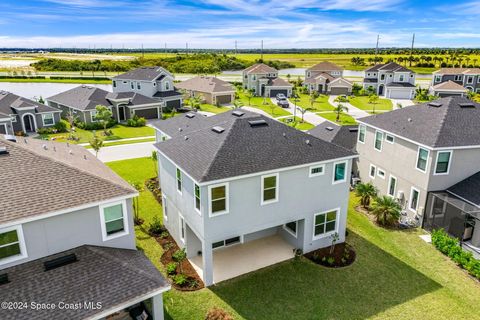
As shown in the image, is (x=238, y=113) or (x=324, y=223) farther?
(x=238, y=113)

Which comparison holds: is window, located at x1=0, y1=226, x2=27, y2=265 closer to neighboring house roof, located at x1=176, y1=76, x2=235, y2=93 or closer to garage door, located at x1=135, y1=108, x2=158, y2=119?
garage door, located at x1=135, y1=108, x2=158, y2=119

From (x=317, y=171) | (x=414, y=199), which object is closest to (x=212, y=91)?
(x=414, y=199)

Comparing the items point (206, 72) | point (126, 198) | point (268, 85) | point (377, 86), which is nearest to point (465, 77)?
point (377, 86)

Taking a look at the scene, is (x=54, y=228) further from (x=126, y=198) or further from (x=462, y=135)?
(x=462, y=135)

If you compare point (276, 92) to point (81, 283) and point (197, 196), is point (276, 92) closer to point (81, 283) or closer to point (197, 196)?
point (197, 196)

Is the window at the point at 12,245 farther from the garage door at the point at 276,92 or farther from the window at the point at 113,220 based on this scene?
the garage door at the point at 276,92
